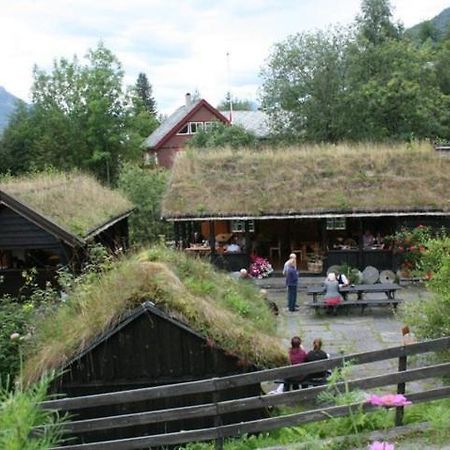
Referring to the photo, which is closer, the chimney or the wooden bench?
the wooden bench

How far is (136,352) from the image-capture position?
805cm

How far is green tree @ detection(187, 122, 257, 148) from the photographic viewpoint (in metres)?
35.7

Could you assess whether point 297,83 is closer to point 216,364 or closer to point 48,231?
point 48,231

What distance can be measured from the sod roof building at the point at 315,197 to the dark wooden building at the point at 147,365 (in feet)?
35.3

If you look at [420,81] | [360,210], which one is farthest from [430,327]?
[420,81]

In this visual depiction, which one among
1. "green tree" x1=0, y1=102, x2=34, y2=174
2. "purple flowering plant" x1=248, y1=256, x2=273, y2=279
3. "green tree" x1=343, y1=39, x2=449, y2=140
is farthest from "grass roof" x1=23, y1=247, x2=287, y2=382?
"green tree" x1=0, y1=102, x2=34, y2=174

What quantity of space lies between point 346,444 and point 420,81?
3159 centimetres

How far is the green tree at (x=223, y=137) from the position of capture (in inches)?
1405

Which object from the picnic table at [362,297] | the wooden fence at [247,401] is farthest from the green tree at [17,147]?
the wooden fence at [247,401]

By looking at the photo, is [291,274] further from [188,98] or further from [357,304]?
[188,98]

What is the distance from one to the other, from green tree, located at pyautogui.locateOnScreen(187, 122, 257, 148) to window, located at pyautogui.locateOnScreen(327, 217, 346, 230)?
15414 millimetres

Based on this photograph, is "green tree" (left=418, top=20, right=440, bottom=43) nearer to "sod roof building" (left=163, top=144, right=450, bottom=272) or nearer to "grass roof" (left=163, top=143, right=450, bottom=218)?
"grass roof" (left=163, top=143, right=450, bottom=218)

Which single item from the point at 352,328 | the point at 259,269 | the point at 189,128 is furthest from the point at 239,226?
the point at 189,128

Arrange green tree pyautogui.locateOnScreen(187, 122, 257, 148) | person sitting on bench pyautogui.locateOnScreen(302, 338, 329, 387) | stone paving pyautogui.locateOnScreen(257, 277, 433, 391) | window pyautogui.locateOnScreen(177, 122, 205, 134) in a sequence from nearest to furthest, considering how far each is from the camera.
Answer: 1. person sitting on bench pyautogui.locateOnScreen(302, 338, 329, 387)
2. stone paving pyautogui.locateOnScreen(257, 277, 433, 391)
3. green tree pyautogui.locateOnScreen(187, 122, 257, 148)
4. window pyautogui.locateOnScreen(177, 122, 205, 134)
